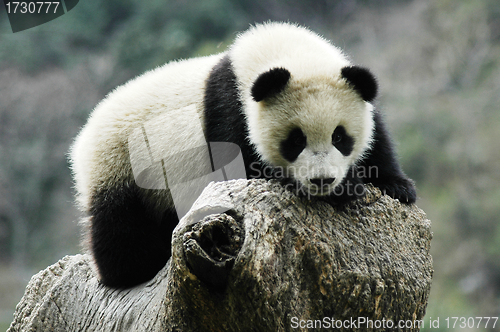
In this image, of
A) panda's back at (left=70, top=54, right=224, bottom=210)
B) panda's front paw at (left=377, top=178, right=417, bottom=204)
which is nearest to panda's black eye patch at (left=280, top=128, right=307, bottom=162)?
panda's front paw at (left=377, top=178, right=417, bottom=204)

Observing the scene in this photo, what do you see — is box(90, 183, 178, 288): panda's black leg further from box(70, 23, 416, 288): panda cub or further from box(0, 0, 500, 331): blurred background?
box(0, 0, 500, 331): blurred background

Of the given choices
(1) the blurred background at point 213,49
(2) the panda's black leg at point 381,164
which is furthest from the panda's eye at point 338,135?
(1) the blurred background at point 213,49

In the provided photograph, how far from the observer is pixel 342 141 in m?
2.66

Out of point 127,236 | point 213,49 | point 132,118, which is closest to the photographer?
point 127,236

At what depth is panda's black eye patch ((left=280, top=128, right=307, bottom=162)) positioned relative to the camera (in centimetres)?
256

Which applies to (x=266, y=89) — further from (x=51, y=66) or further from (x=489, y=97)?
(x=489, y=97)

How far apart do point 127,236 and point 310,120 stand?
1.42 metres

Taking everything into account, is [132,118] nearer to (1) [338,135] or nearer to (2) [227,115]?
(2) [227,115]

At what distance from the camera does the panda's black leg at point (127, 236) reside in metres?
2.94

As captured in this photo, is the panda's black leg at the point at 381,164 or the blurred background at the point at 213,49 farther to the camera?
the blurred background at the point at 213,49

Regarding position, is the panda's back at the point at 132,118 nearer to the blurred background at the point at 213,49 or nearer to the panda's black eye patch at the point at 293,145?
the panda's black eye patch at the point at 293,145

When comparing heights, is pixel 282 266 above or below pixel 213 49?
above

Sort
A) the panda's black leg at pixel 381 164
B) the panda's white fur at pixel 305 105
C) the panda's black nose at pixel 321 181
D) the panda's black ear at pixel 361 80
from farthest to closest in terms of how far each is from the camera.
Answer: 1. the panda's black leg at pixel 381 164
2. the panda's black ear at pixel 361 80
3. the panda's white fur at pixel 305 105
4. the panda's black nose at pixel 321 181

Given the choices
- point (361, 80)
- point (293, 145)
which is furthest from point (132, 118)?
point (361, 80)
